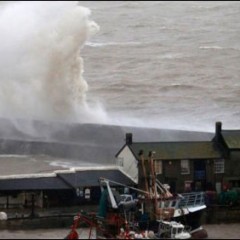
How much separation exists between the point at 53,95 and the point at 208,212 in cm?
1546

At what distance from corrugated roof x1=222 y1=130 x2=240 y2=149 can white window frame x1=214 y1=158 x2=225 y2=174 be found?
0.46 metres

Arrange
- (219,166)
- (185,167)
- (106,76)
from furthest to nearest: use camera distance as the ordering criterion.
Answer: (106,76) < (219,166) < (185,167)

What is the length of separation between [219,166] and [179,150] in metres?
1.10

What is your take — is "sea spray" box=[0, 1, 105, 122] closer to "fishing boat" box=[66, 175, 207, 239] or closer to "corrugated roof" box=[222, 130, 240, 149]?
"corrugated roof" box=[222, 130, 240, 149]

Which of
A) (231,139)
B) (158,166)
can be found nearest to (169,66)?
(231,139)

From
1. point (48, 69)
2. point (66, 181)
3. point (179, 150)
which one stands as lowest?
point (66, 181)

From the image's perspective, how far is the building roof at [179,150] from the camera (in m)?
22.0

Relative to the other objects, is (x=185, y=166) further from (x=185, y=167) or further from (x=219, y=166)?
(x=219, y=166)

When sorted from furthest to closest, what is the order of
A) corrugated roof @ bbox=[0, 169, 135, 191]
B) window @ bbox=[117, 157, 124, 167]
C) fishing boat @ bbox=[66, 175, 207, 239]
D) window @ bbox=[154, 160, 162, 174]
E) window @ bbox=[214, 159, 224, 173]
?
window @ bbox=[117, 157, 124, 167], window @ bbox=[214, 159, 224, 173], window @ bbox=[154, 160, 162, 174], corrugated roof @ bbox=[0, 169, 135, 191], fishing boat @ bbox=[66, 175, 207, 239]

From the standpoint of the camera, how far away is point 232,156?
22.2m

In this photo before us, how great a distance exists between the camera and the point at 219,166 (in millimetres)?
22203

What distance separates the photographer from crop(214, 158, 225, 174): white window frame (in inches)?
872

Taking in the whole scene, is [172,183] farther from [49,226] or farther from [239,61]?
[239,61]

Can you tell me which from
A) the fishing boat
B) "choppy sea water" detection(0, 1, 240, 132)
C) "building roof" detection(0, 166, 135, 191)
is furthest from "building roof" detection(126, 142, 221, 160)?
"choppy sea water" detection(0, 1, 240, 132)
